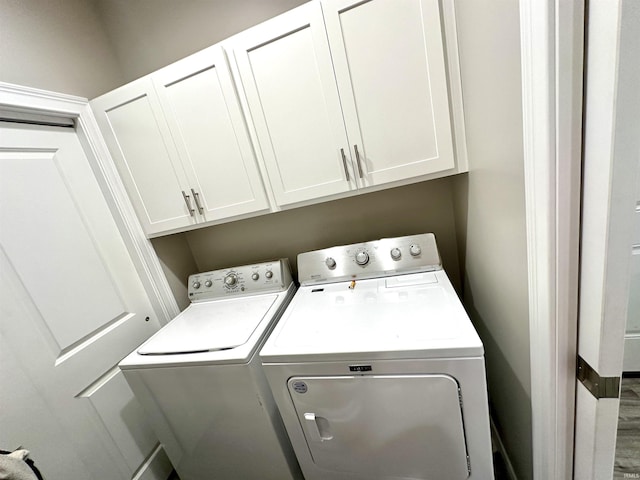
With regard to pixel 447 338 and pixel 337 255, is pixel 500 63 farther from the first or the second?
pixel 337 255

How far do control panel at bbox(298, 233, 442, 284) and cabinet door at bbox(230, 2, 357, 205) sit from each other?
0.38 meters

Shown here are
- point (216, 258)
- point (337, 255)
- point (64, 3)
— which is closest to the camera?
point (64, 3)

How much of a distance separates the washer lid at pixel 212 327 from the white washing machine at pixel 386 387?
0.20 m

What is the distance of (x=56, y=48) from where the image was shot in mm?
1310

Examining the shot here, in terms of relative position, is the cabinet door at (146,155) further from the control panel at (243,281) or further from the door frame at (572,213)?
the door frame at (572,213)

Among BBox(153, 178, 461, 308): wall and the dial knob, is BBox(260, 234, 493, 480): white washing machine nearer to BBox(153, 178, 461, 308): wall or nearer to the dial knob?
the dial knob

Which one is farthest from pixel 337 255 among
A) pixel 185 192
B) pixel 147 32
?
pixel 147 32

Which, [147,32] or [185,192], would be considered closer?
[185,192]

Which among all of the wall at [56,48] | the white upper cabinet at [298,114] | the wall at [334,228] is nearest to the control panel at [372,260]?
the wall at [334,228]

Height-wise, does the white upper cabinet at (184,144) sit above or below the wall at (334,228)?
above

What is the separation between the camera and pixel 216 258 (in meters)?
1.95

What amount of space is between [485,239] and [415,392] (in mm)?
666

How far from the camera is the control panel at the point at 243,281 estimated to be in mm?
1585

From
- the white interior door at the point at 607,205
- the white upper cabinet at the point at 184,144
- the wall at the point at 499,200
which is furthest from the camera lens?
the white upper cabinet at the point at 184,144
